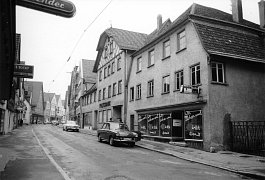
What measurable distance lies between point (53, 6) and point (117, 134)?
42.1 ft

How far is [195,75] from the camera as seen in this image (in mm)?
17016

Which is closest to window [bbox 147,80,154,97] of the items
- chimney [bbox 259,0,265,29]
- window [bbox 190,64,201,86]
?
window [bbox 190,64,201,86]

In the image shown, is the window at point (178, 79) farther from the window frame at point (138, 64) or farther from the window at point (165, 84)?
the window frame at point (138, 64)

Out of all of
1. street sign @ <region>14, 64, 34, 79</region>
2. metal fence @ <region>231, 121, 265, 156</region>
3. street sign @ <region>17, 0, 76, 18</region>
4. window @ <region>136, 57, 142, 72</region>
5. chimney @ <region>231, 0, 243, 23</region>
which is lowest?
metal fence @ <region>231, 121, 265, 156</region>

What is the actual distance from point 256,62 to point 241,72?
1.32 meters

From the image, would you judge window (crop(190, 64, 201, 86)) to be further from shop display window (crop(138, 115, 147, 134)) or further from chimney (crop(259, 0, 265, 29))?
chimney (crop(259, 0, 265, 29))

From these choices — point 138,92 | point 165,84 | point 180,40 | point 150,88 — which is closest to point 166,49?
point 180,40

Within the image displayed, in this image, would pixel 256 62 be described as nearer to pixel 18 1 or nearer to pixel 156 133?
pixel 156 133

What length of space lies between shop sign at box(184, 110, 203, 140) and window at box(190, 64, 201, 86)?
78.2 inches

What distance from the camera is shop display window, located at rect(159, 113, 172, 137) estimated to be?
19.2m

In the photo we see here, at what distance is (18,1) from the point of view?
4.67 meters

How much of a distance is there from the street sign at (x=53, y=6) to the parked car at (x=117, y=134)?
1264 centimetres

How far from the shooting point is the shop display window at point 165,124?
19.2 metres

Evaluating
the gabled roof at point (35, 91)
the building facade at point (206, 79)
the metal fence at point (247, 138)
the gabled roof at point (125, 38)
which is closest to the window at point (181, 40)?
the building facade at point (206, 79)
